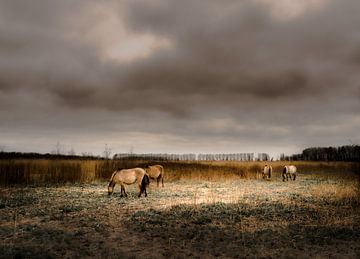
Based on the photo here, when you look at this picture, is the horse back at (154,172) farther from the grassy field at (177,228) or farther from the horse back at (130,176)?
the grassy field at (177,228)

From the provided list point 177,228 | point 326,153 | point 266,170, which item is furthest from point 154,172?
point 326,153

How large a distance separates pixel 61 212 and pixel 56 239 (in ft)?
12.6

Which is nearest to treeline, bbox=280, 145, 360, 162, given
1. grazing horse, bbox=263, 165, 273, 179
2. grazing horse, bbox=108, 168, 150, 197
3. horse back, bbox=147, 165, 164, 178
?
grazing horse, bbox=263, 165, 273, 179

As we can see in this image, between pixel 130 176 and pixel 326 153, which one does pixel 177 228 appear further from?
pixel 326 153

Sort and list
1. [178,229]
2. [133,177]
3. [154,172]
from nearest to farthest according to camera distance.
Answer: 1. [178,229]
2. [133,177]
3. [154,172]

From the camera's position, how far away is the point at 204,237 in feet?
30.9

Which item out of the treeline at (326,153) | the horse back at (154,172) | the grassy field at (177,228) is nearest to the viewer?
the grassy field at (177,228)

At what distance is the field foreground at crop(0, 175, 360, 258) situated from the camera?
8.32m

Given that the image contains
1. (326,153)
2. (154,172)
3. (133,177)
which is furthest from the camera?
(326,153)

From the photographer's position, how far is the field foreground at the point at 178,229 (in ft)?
27.3

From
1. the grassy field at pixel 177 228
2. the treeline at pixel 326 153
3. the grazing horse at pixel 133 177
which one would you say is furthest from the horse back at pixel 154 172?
the treeline at pixel 326 153

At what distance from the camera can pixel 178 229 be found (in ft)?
33.5

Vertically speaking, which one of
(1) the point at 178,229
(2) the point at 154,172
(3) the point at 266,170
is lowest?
(1) the point at 178,229

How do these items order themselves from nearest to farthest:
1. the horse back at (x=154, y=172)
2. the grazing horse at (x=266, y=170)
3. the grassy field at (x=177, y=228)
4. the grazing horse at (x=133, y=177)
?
the grassy field at (x=177, y=228)
the grazing horse at (x=133, y=177)
the horse back at (x=154, y=172)
the grazing horse at (x=266, y=170)
